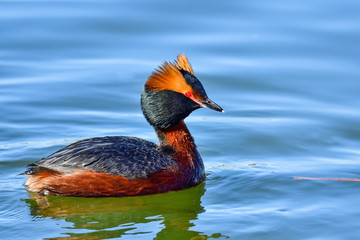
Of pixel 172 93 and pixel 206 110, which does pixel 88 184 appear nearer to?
pixel 172 93

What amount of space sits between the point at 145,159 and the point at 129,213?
2.52 feet

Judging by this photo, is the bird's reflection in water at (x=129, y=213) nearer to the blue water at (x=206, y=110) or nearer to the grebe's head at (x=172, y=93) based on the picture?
the blue water at (x=206, y=110)

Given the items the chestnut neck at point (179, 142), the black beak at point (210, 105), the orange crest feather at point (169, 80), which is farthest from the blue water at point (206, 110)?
the orange crest feather at point (169, 80)

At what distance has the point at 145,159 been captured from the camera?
29.2 feet

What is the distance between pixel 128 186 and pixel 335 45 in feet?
22.3

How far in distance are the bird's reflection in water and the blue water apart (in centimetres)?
2

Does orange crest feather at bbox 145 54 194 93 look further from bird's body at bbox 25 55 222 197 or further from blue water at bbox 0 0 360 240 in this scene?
blue water at bbox 0 0 360 240

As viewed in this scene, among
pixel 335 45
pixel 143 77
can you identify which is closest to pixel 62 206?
pixel 143 77

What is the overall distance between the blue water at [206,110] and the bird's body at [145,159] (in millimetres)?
168

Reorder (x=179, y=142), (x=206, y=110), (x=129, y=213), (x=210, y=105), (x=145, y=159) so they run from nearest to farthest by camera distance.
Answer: (x=129, y=213)
(x=145, y=159)
(x=210, y=105)
(x=179, y=142)
(x=206, y=110)

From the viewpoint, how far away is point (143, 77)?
13.2m

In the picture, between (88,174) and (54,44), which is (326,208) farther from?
(54,44)

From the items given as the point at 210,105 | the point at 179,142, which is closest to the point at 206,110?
the point at 179,142

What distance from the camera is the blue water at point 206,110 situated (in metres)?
8.23
